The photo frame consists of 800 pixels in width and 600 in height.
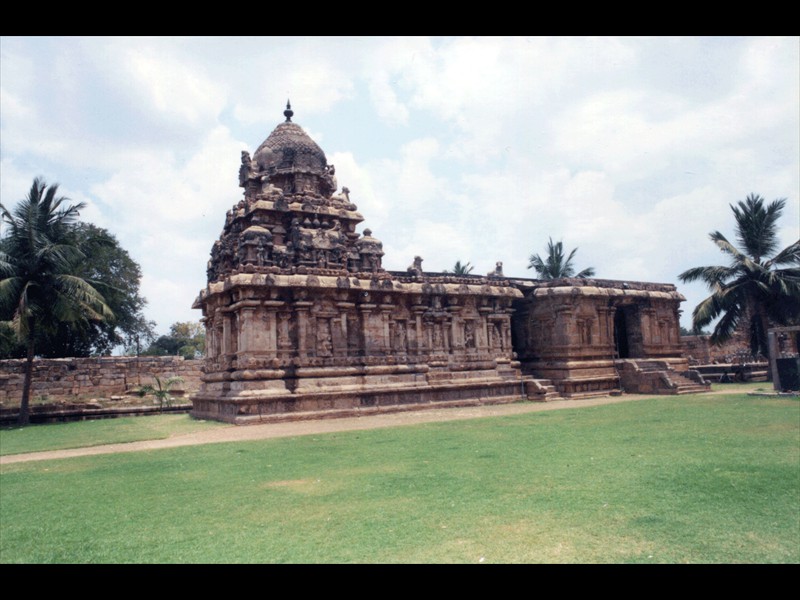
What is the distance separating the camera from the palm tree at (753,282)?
24.4m

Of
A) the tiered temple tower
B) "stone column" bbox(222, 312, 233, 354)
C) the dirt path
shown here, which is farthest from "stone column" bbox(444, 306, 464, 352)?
"stone column" bbox(222, 312, 233, 354)

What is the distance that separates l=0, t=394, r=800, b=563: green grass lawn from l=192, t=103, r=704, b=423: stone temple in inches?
248

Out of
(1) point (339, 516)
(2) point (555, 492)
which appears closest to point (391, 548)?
(1) point (339, 516)

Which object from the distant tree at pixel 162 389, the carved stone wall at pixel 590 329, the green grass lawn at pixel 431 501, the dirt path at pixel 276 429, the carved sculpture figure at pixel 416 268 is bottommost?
the green grass lawn at pixel 431 501

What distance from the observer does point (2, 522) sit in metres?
5.69

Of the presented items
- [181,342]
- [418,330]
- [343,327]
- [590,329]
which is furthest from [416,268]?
[181,342]

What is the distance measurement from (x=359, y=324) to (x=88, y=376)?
12.2 m

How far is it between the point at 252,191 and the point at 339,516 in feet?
54.6

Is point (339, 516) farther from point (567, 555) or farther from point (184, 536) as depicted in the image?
point (567, 555)

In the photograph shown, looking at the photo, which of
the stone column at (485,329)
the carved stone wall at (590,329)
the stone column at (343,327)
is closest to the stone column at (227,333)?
the stone column at (343,327)

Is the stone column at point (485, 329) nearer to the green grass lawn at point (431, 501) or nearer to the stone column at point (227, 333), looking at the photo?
the stone column at point (227, 333)

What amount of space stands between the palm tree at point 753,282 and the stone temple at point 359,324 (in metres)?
3.17

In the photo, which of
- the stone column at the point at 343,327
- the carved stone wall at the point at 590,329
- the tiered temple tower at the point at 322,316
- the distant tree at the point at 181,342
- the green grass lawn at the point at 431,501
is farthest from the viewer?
the distant tree at the point at 181,342

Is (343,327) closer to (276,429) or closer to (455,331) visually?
(455,331)
